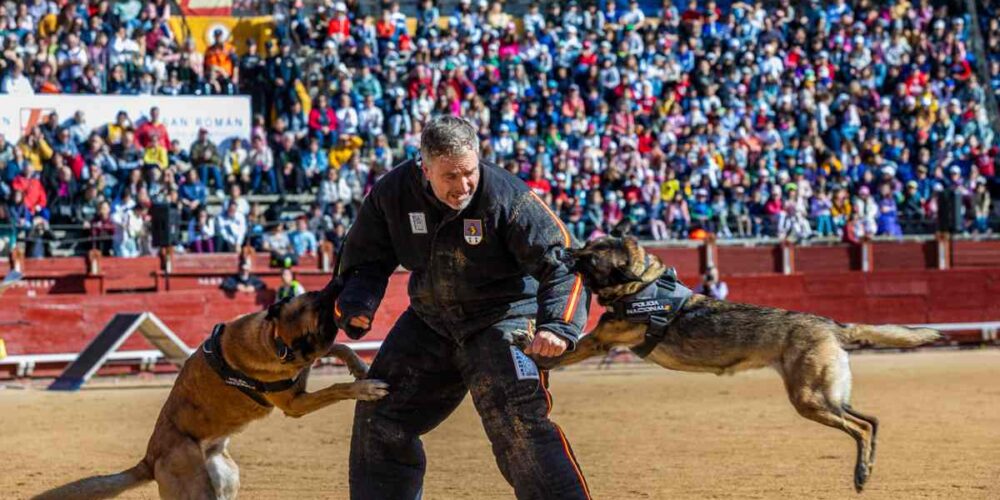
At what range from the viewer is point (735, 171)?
66.6ft

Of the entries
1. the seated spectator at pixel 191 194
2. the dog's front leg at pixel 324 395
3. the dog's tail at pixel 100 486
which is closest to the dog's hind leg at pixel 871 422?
the dog's front leg at pixel 324 395

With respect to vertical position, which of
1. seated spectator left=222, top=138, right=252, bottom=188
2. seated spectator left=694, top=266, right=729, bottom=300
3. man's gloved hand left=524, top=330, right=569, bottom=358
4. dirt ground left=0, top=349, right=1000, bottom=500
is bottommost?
dirt ground left=0, top=349, right=1000, bottom=500

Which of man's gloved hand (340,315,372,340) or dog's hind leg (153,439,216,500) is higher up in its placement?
man's gloved hand (340,315,372,340)

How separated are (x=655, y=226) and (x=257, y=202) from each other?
5.46 meters

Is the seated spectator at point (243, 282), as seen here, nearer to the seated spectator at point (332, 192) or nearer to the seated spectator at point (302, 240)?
the seated spectator at point (302, 240)

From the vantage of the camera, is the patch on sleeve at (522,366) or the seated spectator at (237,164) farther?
the seated spectator at (237,164)

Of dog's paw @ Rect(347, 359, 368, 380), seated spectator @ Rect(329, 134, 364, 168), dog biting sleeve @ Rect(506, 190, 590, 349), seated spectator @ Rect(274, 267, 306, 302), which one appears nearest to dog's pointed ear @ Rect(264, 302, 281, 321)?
dog's paw @ Rect(347, 359, 368, 380)

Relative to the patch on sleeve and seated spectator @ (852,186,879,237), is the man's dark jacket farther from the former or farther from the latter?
seated spectator @ (852,186,879,237)

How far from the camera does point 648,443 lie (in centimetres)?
938

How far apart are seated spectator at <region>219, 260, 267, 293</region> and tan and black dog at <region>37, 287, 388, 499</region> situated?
34.2 ft

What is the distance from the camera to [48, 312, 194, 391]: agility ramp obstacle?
1401 centimetres

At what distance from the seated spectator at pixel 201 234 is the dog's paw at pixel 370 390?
12.3 meters

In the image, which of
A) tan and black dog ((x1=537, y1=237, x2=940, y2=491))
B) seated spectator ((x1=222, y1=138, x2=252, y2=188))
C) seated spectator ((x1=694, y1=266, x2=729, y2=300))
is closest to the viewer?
tan and black dog ((x1=537, y1=237, x2=940, y2=491))

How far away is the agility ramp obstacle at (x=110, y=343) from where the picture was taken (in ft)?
46.0
